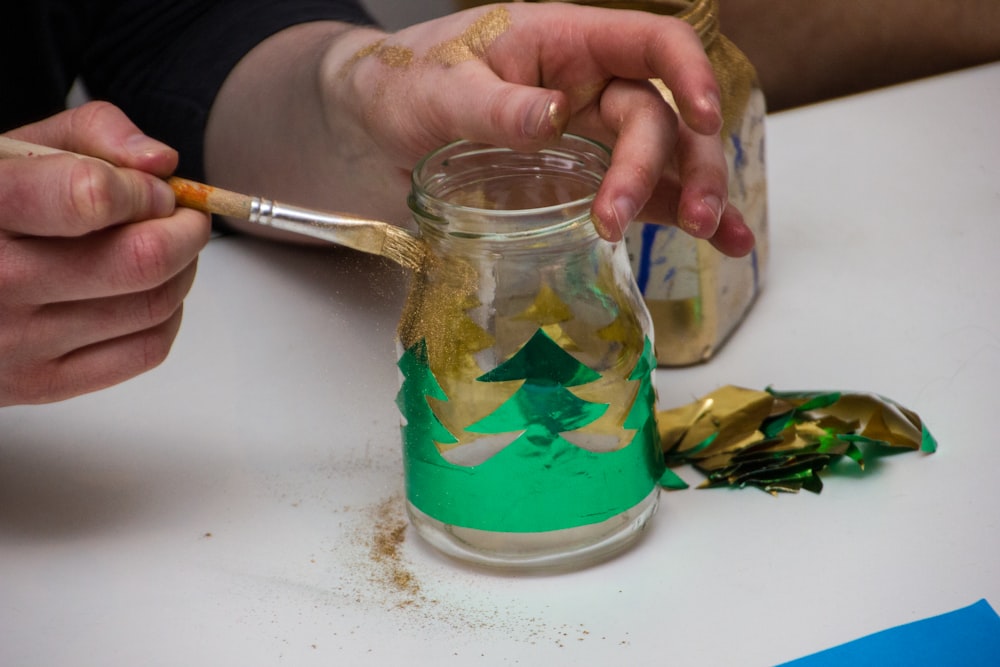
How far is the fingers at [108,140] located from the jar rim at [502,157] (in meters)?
0.10

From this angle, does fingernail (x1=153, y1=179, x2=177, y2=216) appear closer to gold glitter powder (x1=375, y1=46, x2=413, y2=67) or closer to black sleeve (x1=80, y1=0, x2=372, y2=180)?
gold glitter powder (x1=375, y1=46, x2=413, y2=67)

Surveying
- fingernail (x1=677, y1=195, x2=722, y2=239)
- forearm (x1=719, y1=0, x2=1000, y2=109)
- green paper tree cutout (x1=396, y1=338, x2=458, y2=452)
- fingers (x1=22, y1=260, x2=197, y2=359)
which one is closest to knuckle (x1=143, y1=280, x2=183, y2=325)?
fingers (x1=22, y1=260, x2=197, y2=359)

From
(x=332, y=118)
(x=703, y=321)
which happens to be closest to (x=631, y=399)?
(x=703, y=321)

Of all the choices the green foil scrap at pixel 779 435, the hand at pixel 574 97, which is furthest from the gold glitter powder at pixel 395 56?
the green foil scrap at pixel 779 435

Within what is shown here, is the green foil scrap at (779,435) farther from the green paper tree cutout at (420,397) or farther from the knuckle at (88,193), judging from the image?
the knuckle at (88,193)

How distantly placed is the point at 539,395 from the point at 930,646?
16cm

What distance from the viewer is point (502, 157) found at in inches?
18.0

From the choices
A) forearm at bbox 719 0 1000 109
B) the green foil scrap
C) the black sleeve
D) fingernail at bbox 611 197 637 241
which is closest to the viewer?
fingernail at bbox 611 197 637 241

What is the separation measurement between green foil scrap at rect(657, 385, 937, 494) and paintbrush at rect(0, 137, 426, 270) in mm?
153

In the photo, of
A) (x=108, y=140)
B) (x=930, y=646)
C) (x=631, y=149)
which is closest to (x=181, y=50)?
(x=108, y=140)

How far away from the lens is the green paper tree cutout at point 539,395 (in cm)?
40

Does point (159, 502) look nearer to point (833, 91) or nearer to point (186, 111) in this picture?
point (186, 111)

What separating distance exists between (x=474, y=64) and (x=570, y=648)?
0.25 m

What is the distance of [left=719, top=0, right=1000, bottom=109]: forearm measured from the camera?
2.49 ft
